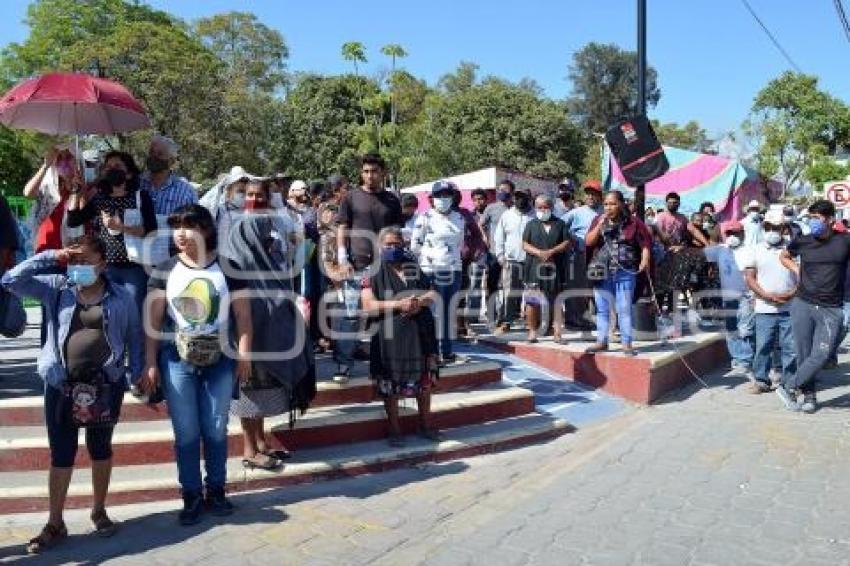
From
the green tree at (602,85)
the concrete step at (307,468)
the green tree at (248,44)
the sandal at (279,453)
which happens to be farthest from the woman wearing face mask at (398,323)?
the green tree at (602,85)

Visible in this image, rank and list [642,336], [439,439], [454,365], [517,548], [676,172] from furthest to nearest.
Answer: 1. [676,172]
2. [642,336]
3. [454,365]
4. [439,439]
5. [517,548]

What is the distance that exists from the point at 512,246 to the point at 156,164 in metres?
5.35

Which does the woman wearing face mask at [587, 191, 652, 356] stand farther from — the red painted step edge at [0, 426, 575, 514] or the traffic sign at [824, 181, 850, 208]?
the traffic sign at [824, 181, 850, 208]

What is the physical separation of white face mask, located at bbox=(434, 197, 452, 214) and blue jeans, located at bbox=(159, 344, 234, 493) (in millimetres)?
3360

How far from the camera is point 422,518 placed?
484 centimetres

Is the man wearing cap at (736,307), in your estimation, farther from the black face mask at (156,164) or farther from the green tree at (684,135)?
the green tree at (684,135)

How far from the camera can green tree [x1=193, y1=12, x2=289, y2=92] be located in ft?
163

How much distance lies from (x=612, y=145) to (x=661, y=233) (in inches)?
88.9

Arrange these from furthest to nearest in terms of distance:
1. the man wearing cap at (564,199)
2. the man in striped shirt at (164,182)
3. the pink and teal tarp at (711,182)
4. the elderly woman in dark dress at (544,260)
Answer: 1. the pink and teal tarp at (711,182)
2. the man wearing cap at (564,199)
3. the elderly woman in dark dress at (544,260)
4. the man in striped shirt at (164,182)

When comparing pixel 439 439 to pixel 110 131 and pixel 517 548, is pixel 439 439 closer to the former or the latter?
pixel 517 548

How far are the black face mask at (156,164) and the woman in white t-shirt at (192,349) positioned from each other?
2.91ft

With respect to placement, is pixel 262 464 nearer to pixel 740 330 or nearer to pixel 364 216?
pixel 364 216

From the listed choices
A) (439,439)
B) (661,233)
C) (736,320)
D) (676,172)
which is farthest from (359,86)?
(439,439)

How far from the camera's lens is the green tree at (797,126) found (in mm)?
36562
